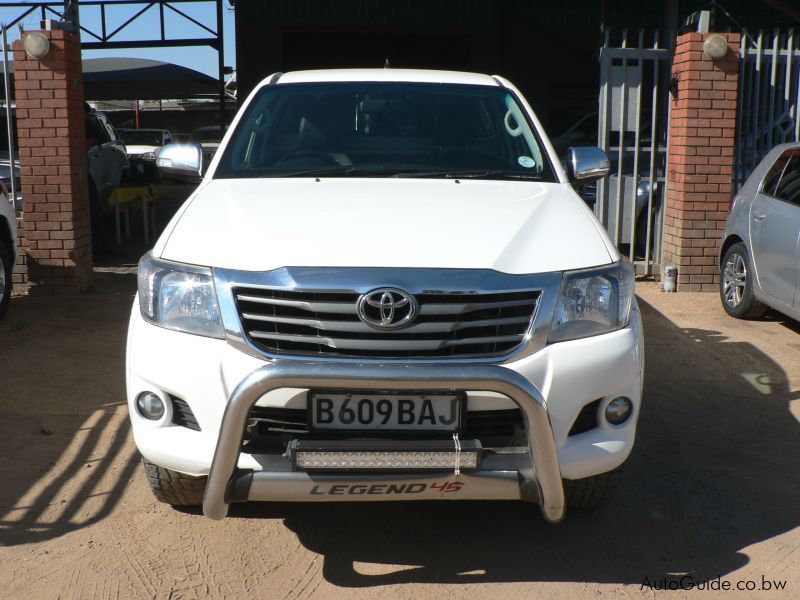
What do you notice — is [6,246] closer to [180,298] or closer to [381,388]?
[180,298]

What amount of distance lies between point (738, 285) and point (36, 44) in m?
5.90

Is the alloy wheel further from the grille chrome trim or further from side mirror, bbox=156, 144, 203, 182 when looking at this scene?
the grille chrome trim

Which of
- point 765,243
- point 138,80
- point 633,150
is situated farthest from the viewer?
point 138,80

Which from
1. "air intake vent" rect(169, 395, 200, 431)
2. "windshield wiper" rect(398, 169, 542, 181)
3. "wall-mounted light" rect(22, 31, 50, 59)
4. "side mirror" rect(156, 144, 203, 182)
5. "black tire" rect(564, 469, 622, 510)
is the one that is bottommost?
"black tire" rect(564, 469, 622, 510)

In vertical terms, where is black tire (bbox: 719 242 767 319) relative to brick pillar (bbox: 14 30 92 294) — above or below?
below

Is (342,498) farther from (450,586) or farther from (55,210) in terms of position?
(55,210)

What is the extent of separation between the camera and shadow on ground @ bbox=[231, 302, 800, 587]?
3.32 meters

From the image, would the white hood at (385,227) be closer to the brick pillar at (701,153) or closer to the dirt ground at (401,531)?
the dirt ground at (401,531)

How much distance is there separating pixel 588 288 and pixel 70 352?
4.23 m

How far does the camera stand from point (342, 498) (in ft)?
9.68

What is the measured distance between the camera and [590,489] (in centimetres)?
354

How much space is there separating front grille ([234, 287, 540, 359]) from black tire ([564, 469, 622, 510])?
2.71 ft

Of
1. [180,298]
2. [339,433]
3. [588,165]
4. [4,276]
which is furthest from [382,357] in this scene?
[4,276]

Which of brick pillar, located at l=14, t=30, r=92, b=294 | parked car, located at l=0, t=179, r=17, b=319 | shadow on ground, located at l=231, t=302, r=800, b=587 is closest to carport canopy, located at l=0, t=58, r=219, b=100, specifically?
brick pillar, located at l=14, t=30, r=92, b=294
